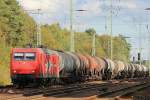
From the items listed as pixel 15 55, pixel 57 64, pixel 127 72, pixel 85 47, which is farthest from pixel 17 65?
pixel 85 47

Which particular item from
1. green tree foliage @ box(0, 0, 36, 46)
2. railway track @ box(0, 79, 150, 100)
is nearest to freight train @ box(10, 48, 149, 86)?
railway track @ box(0, 79, 150, 100)

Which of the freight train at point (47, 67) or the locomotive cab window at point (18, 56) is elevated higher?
the locomotive cab window at point (18, 56)

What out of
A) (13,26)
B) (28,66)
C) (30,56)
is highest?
(13,26)

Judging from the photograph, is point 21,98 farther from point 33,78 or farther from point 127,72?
point 127,72

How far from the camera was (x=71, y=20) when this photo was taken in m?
55.0

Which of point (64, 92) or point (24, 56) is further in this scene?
point (24, 56)

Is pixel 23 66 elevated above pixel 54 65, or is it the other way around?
pixel 23 66

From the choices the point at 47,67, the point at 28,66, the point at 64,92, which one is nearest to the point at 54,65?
the point at 47,67

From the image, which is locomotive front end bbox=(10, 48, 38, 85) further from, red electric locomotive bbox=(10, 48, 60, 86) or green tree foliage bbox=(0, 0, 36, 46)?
green tree foliage bbox=(0, 0, 36, 46)

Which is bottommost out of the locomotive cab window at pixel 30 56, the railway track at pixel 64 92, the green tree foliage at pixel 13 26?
the railway track at pixel 64 92

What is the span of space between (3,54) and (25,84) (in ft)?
106

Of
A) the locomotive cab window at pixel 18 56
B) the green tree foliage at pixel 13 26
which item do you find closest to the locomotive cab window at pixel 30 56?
the locomotive cab window at pixel 18 56

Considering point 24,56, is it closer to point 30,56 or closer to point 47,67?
point 30,56

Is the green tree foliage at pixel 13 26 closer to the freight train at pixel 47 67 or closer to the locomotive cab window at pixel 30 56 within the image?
the freight train at pixel 47 67
